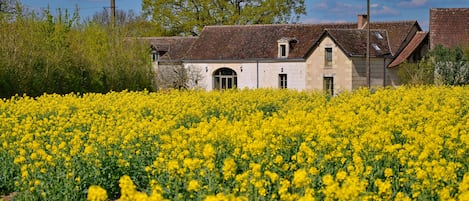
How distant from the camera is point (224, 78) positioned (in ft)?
158

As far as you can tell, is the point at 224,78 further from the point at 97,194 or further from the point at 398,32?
the point at 97,194

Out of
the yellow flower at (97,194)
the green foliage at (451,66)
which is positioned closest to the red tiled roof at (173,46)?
the green foliage at (451,66)

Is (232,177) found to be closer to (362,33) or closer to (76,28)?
(76,28)

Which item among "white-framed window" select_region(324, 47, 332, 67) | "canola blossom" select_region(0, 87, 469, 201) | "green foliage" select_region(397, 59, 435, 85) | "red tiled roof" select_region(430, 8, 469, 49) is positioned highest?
"red tiled roof" select_region(430, 8, 469, 49)

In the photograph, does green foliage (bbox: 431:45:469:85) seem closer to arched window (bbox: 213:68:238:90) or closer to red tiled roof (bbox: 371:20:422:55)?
red tiled roof (bbox: 371:20:422:55)

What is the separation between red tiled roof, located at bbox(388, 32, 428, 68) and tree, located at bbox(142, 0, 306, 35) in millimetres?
14238

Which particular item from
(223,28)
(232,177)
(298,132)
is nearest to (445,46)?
(223,28)

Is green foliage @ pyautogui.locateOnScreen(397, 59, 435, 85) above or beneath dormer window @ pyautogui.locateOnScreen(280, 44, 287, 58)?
beneath

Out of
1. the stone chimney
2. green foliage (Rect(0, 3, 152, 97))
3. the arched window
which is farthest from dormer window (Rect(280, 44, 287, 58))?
green foliage (Rect(0, 3, 152, 97))

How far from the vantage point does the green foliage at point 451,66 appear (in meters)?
36.5

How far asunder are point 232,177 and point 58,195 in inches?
82.1

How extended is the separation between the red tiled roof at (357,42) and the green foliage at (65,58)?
51.2ft

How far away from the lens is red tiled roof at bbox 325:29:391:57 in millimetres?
43291

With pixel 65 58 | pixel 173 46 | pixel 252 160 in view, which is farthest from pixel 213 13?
pixel 252 160
